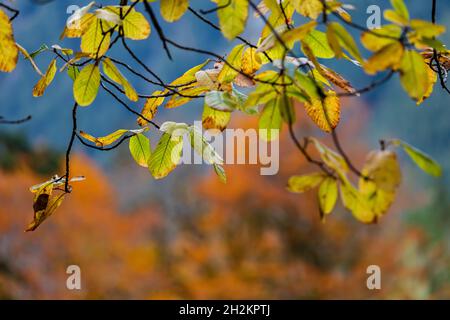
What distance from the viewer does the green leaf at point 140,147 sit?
1.72ft

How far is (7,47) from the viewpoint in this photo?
39 centimetres

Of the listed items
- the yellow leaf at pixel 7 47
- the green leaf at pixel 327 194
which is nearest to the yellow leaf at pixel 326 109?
the green leaf at pixel 327 194

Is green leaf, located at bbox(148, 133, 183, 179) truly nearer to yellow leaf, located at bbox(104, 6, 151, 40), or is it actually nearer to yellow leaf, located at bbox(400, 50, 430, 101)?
yellow leaf, located at bbox(104, 6, 151, 40)

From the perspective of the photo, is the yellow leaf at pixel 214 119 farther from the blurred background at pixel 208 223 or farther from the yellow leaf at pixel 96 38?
the blurred background at pixel 208 223

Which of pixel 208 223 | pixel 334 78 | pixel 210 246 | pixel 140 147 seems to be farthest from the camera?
pixel 208 223

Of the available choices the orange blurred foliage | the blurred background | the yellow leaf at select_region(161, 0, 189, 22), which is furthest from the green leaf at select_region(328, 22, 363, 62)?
the orange blurred foliage

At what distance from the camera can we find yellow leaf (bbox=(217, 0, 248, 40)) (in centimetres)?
37

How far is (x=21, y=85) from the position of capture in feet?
23.2

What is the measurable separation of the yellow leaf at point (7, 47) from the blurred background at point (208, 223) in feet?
17.2

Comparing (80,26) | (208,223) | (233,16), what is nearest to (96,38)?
(80,26)

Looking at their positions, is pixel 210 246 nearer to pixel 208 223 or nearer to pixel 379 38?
pixel 208 223

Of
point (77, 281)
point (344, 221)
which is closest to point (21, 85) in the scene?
point (77, 281)

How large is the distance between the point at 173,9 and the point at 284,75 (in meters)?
0.09

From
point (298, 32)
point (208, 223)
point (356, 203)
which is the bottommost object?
point (356, 203)
